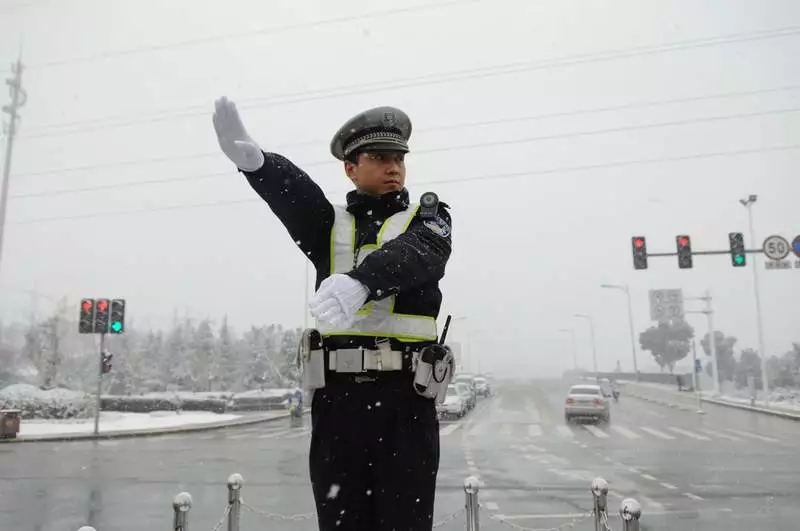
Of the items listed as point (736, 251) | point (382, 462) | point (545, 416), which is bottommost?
point (545, 416)

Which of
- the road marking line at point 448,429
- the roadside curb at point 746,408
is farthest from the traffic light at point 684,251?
the roadside curb at point 746,408

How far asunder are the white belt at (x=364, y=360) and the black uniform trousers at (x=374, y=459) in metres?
0.05

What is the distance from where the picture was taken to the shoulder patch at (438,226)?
219cm

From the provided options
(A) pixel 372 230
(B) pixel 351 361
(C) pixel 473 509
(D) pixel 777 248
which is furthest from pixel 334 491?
(D) pixel 777 248

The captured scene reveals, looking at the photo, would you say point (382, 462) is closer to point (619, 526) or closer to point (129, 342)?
point (619, 526)

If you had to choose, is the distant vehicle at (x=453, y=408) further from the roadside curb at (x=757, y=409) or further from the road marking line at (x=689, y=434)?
the roadside curb at (x=757, y=409)

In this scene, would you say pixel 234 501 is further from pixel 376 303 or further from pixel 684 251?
pixel 684 251

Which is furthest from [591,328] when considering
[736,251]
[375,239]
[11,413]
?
[375,239]

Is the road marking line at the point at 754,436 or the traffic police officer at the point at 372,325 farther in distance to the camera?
the road marking line at the point at 754,436

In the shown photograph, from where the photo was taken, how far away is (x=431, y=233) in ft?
7.11

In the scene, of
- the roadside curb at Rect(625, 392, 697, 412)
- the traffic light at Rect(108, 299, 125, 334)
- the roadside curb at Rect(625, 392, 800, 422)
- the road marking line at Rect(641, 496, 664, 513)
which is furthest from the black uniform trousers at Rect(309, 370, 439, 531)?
the roadside curb at Rect(625, 392, 697, 412)

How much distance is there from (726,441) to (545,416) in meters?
11.0

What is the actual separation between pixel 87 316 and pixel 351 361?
18.6m

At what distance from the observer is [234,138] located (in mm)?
2178
